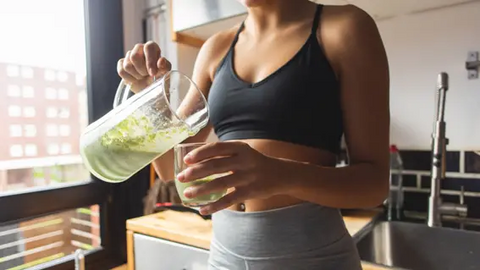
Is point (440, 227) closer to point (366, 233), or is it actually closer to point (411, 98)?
point (366, 233)

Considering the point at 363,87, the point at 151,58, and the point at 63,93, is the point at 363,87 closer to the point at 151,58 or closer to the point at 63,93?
the point at 151,58

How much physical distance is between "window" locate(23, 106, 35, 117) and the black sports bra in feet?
3.36

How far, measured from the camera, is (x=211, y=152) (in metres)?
0.42

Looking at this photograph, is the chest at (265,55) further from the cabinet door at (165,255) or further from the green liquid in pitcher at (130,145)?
the cabinet door at (165,255)

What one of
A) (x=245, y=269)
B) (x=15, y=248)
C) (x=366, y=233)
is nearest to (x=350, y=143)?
(x=245, y=269)

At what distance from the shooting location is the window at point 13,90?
1276mm

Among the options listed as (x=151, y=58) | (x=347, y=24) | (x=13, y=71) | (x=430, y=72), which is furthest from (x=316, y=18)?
(x=13, y=71)

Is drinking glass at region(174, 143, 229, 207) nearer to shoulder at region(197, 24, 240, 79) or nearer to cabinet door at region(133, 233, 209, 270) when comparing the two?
shoulder at region(197, 24, 240, 79)

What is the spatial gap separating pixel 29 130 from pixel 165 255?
0.69 metres

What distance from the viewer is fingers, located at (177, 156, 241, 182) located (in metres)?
0.42

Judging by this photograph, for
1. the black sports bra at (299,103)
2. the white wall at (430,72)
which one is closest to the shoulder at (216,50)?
the black sports bra at (299,103)

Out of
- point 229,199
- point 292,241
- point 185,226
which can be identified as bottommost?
point 185,226

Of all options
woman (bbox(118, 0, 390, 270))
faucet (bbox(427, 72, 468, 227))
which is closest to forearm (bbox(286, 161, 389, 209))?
woman (bbox(118, 0, 390, 270))

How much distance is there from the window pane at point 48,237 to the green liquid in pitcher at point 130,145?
897 millimetres
